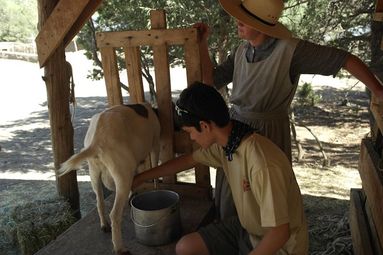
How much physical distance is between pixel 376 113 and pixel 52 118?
3.02 metres

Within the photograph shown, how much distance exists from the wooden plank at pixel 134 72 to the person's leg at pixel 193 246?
1645 mm

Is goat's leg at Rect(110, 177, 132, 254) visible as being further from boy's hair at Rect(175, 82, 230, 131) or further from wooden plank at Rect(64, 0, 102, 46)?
wooden plank at Rect(64, 0, 102, 46)

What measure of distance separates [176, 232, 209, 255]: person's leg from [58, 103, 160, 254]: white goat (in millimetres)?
561

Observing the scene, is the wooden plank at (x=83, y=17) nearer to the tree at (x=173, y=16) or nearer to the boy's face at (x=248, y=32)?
the boy's face at (x=248, y=32)

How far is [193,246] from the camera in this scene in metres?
2.53

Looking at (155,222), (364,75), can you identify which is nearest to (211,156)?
(155,222)

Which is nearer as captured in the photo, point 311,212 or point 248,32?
point 248,32

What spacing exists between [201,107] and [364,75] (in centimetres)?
131

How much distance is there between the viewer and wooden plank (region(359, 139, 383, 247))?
2.63m

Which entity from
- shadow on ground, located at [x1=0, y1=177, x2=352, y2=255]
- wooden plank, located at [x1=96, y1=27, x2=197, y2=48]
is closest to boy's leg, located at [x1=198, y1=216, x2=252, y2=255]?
shadow on ground, located at [x1=0, y1=177, x2=352, y2=255]

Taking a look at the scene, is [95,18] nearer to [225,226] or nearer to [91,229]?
[91,229]

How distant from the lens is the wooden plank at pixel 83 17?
3766 mm

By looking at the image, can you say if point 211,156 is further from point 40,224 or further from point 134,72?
point 40,224

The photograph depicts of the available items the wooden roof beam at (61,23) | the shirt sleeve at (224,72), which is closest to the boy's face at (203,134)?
the shirt sleeve at (224,72)
